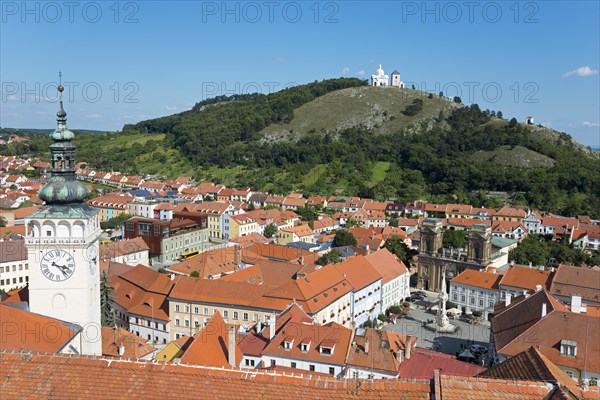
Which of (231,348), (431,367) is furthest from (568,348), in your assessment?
(231,348)

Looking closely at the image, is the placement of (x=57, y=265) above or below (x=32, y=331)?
above

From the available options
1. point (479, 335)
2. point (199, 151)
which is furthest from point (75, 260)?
point (199, 151)

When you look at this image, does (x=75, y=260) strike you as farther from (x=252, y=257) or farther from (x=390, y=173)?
(x=390, y=173)

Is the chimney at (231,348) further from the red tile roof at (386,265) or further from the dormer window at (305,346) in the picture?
the red tile roof at (386,265)

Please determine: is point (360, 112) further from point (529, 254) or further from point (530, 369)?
point (530, 369)

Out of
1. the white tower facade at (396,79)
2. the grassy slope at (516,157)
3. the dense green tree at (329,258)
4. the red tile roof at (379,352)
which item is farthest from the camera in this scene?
the white tower facade at (396,79)

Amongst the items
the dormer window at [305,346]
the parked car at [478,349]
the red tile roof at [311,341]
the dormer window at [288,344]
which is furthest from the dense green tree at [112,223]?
Answer: the dormer window at [305,346]
